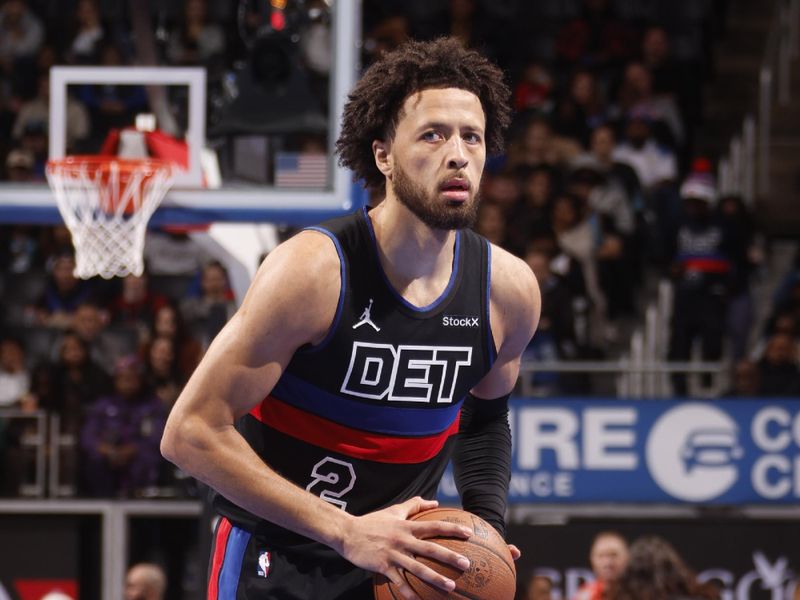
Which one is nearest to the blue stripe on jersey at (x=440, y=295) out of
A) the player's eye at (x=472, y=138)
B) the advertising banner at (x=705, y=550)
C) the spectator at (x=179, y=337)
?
the player's eye at (x=472, y=138)

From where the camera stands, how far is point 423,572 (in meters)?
3.75

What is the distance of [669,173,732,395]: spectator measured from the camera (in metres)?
11.7

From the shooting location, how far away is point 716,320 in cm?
1168

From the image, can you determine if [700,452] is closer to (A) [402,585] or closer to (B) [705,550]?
(B) [705,550]

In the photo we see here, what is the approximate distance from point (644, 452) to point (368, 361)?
21.1 ft

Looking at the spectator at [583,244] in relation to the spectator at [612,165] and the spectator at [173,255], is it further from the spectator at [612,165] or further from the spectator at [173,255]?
the spectator at [173,255]

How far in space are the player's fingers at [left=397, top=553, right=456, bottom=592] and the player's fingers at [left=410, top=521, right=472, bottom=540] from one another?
2.9 inches

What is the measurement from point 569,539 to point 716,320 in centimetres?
254

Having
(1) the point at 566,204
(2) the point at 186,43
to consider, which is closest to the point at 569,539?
(1) the point at 566,204

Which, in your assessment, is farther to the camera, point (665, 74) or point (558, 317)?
point (665, 74)

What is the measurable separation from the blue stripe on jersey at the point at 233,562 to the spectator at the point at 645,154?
9.44 m

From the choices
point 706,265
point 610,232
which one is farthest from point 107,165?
point 706,265

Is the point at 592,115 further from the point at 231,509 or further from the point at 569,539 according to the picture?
the point at 231,509

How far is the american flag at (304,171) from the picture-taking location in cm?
830
